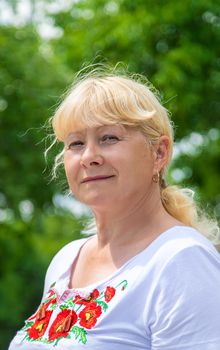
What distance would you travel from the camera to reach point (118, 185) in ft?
7.06

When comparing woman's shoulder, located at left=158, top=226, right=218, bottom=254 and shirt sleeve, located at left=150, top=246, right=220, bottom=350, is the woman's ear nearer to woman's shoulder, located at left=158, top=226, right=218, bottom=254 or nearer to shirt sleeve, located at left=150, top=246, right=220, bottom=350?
woman's shoulder, located at left=158, top=226, right=218, bottom=254

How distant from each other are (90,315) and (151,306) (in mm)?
205

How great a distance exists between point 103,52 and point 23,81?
3614 millimetres

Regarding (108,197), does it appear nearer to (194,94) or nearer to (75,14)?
(194,94)

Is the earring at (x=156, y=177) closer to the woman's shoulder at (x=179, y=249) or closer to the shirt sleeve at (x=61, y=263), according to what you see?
the woman's shoulder at (x=179, y=249)

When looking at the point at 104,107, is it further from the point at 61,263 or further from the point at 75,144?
the point at 61,263

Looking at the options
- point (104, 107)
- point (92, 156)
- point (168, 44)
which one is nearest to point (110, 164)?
point (92, 156)

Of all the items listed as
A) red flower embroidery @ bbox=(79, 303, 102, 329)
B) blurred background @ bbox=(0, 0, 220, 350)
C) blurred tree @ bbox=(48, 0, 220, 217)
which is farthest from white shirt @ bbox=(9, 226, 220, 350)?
blurred tree @ bbox=(48, 0, 220, 217)

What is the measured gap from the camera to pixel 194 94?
902 centimetres

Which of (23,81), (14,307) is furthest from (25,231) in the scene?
(23,81)

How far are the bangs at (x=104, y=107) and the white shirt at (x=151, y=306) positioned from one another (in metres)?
0.36

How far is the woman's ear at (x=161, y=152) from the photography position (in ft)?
7.34

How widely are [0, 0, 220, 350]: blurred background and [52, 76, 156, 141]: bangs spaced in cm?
350

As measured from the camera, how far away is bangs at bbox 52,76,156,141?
2135mm
